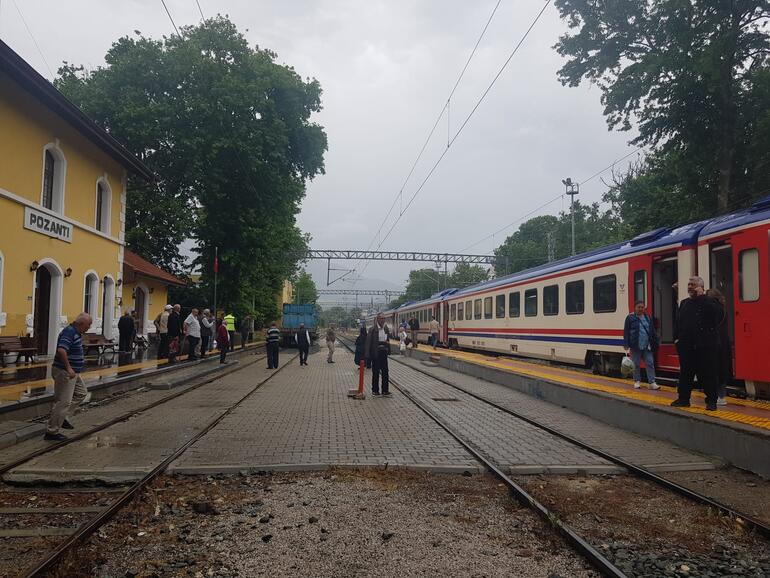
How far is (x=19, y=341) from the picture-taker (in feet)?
49.0

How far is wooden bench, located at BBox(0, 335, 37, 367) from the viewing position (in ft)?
46.1

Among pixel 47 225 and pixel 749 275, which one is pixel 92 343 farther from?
pixel 749 275

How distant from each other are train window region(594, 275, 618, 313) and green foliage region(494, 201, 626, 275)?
40485mm

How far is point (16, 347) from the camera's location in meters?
14.4

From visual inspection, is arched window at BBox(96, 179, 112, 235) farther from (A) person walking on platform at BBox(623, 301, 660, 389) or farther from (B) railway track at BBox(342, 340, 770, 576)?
(A) person walking on platform at BBox(623, 301, 660, 389)

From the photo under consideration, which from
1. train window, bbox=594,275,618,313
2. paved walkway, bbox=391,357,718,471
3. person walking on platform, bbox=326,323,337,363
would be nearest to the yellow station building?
person walking on platform, bbox=326,323,337,363

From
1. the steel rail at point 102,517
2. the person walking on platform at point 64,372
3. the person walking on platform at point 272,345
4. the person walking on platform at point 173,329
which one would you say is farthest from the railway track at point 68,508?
the person walking on platform at point 272,345

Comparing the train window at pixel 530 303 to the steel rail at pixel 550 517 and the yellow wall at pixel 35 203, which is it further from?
the yellow wall at pixel 35 203

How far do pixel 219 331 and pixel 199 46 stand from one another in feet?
53.4

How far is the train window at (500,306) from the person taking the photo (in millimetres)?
21734

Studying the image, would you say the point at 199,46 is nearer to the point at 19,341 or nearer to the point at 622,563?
the point at 19,341

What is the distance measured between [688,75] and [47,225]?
21140 mm

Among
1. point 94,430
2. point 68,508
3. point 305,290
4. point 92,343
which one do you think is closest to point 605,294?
point 94,430

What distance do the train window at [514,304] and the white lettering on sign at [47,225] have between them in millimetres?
14959
